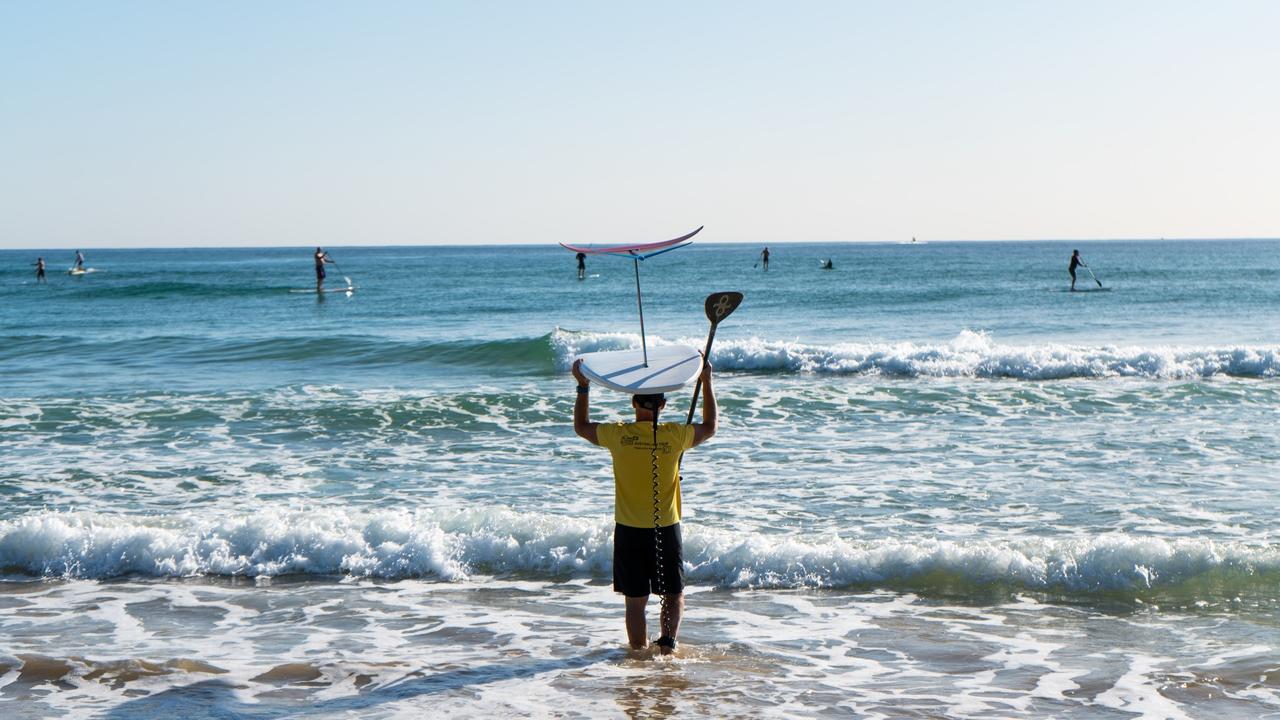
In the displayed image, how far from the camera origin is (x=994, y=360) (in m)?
18.4

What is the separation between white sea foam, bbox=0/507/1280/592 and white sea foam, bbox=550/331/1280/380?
10.0m

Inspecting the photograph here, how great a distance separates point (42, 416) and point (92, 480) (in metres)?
4.11

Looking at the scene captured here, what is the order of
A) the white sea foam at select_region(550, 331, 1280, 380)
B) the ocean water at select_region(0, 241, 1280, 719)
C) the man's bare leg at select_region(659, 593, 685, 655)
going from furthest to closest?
the white sea foam at select_region(550, 331, 1280, 380) → the man's bare leg at select_region(659, 593, 685, 655) → the ocean water at select_region(0, 241, 1280, 719)

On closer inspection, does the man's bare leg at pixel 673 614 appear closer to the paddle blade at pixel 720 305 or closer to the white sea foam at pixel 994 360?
the paddle blade at pixel 720 305

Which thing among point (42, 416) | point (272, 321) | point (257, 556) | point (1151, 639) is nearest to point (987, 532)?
point (1151, 639)

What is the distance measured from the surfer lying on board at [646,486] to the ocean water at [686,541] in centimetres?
53

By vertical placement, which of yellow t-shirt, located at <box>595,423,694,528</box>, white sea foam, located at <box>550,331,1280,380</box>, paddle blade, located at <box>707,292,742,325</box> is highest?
paddle blade, located at <box>707,292,742,325</box>

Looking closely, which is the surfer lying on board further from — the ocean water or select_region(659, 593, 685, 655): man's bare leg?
the ocean water

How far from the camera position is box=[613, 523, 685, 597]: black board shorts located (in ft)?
18.5

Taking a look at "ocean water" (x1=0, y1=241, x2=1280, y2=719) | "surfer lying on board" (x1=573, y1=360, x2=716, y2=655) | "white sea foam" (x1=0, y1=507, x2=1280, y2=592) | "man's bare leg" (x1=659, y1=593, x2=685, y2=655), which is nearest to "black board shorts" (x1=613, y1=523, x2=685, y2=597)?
"surfer lying on board" (x1=573, y1=360, x2=716, y2=655)

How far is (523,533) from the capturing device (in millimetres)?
8422

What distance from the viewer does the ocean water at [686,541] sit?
569cm

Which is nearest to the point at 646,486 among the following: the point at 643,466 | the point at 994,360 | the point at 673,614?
the point at 643,466

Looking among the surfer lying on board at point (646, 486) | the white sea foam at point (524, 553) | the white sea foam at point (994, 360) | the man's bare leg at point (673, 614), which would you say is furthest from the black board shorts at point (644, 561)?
the white sea foam at point (994, 360)
